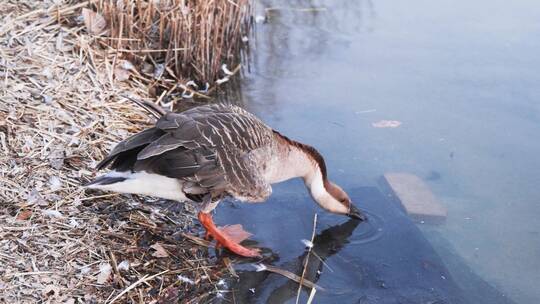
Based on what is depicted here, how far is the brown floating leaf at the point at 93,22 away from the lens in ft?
20.6

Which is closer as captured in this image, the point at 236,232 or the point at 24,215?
the point at 24,215

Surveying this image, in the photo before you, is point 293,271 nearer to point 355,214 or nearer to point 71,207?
point 355,214

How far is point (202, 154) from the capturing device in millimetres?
4035

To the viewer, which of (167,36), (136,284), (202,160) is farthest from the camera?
(167,36)

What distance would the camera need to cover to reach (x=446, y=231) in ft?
15.6

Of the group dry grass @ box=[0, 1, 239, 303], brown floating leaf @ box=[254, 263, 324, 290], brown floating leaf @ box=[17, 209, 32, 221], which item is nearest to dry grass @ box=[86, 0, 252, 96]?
dry grass @ box=[0, 1, 239, 303]

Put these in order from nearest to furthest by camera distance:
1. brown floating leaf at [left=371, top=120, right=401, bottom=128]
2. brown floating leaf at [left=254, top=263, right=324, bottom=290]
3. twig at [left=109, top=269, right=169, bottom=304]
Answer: twig at [left=109, top=269, right=169, bottom=304], brown floating leaf at [left=254, top=263, right=324, bottom=290], brown floating leaf at [left=371, top=120, right=401, bottom=128]

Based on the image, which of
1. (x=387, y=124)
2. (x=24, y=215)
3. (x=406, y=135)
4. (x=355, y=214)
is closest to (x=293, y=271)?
(x=355, y=214)

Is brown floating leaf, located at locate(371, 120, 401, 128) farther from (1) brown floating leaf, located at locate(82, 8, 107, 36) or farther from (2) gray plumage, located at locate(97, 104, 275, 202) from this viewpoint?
(1) brown floating leaf, located at locate(82, 8, 107, 36)

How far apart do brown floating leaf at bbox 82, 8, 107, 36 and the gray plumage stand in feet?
8.49

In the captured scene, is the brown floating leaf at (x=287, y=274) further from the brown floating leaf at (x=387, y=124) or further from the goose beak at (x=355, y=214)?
the brown floating leaf at (x=387, y=124)

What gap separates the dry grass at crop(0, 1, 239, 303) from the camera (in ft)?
12.3

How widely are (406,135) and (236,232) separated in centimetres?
222

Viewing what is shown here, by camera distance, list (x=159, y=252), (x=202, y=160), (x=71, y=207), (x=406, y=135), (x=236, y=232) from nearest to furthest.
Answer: (x=202, y=160), (x=159, y=252), (x=71, y=207), (x=236, y=232), (x=406, y=135)
